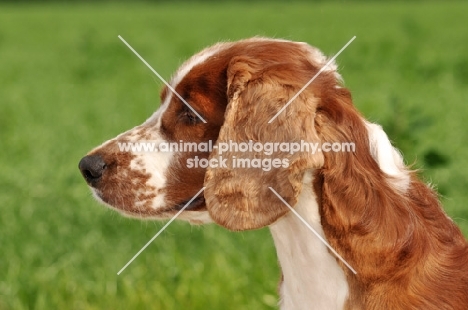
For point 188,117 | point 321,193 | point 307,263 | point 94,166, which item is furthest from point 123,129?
point 321,193

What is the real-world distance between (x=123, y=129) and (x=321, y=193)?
7.69 meters

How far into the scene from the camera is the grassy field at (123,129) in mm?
5598

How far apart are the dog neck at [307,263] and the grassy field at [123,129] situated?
0.93 m

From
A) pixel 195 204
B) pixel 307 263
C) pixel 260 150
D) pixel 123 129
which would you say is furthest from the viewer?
pixel 123 129

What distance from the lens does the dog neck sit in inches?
143

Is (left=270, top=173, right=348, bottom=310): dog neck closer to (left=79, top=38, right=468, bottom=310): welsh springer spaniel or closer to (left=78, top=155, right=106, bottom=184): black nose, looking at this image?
(left=79, top=38, right=468, bottom=310): welsh springer spaniel

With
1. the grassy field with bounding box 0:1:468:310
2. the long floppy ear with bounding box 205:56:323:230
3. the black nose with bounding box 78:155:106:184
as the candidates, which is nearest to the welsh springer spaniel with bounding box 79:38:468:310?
the long floppy ear with bounding box 205:56:323:230

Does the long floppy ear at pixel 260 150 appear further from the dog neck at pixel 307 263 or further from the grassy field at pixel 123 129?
the grassy field at pixel 123 129

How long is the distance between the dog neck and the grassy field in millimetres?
934

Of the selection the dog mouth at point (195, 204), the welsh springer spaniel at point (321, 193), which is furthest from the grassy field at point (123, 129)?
the dog mouth at point (195, 204)

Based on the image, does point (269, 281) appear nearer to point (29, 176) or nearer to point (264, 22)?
point (29, 176)

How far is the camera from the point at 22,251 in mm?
6316

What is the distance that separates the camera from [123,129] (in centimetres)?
1105

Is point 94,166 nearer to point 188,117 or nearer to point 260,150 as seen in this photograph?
point 188,117
